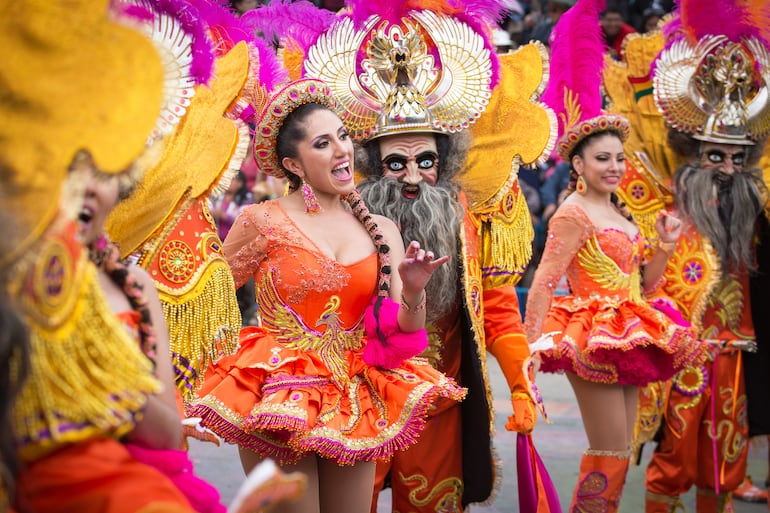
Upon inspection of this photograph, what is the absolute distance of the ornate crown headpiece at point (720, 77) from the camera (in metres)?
5.07

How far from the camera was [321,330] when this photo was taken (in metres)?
3.02

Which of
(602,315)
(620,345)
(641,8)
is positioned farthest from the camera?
(641,8)

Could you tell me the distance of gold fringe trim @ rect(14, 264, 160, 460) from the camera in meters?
1.52

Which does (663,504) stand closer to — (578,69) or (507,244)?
(507,244)

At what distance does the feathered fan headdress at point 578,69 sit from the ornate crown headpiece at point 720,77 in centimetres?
66

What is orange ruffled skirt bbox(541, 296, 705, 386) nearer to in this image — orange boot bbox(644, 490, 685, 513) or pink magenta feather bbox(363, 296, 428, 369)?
orange boot bbox(644, 490, 685, 513)

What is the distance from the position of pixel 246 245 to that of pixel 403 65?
1204 mm

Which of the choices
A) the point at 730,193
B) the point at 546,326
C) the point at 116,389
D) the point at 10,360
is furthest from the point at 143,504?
the point at 730,193

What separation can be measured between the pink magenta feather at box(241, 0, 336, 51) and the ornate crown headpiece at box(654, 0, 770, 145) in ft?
7.48

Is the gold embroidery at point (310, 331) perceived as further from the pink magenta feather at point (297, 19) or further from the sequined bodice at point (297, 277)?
the pink magenta feather at point (297, 19)

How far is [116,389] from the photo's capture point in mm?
1587

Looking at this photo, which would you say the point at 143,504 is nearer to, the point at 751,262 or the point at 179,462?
the point at 179,462

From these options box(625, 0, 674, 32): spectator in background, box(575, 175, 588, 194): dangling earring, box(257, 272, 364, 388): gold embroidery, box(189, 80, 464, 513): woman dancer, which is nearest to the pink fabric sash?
box(189, 80, 464, 513): woman dancer

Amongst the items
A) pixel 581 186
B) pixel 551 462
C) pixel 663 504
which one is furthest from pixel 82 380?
pixel 551 462
